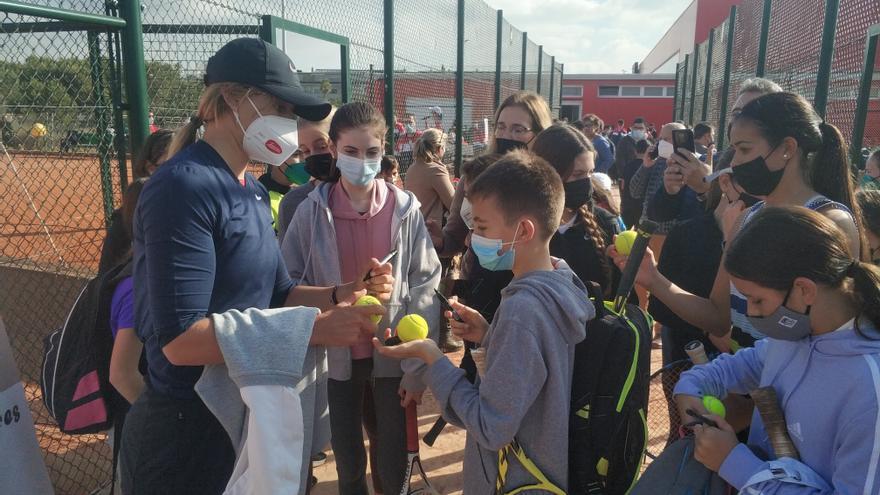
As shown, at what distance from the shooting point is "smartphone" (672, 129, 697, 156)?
3.57m

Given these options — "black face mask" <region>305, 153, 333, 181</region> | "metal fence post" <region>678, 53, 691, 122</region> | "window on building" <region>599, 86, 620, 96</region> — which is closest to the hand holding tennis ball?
"black face mask" <region>305, 153, 333, 181</region>

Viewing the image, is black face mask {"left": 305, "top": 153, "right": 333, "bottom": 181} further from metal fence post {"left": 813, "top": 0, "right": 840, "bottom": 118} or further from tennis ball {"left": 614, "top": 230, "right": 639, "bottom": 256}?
metal fence post {"left": 813, "top": 0, "right": 840, "bottom": 118}

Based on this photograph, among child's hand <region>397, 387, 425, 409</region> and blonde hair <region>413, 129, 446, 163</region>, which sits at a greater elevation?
blonde hair <region>413, 129, 446, 163</region>

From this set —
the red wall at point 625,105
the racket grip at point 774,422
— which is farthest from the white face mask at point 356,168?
the red wall at point 625,105

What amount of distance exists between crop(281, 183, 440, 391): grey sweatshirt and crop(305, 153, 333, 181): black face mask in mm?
140

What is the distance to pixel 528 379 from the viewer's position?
1.75m

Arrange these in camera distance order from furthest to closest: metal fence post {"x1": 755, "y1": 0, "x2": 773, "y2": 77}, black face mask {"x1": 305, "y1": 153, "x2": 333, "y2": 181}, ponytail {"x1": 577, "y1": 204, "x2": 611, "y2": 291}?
metal fence post {"x1": 755, "y1": 0, "x2": 773, "y2": 77}
black face mask {"x1": 305, "y1": 153, "x2": 333, "y2": 181}
ponytail {"x1": 577, "y1": 204, "x2": 611, "y2": 291}

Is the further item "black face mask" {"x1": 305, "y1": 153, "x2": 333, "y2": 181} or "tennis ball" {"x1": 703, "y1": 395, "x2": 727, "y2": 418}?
"black face mask" {"x1": 305, "y1": 153, "x2": 333, "y2": 181}

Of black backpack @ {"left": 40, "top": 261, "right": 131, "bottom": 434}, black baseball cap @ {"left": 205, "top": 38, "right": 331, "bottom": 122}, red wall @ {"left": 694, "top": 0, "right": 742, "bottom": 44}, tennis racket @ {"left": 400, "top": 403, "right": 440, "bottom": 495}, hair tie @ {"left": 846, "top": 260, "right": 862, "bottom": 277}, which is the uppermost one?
red wall @ {"left": 694, "top": 0, "right": 742, "bottom": 44}

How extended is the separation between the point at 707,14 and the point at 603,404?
33091mm

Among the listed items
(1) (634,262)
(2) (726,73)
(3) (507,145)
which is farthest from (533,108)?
(2) (726,73)

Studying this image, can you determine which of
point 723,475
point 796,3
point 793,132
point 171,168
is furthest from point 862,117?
point 171,168

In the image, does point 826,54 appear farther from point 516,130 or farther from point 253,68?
point 253,68

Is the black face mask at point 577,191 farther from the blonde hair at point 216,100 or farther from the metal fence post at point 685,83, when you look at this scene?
the metal fence post at point 685,83
